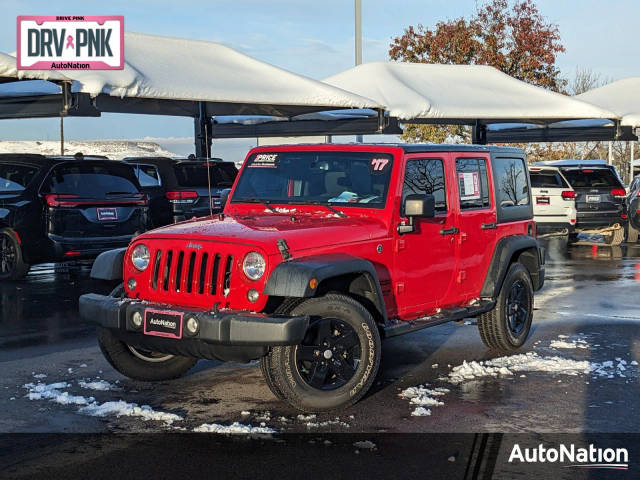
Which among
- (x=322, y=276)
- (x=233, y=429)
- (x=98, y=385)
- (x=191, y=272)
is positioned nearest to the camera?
(x=233, y=429)

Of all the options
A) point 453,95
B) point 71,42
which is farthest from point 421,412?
point 453,95

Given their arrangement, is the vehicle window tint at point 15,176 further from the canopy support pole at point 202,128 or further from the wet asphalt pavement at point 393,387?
the canopy support pole at point 202,128

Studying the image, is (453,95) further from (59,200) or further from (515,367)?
(515,367)

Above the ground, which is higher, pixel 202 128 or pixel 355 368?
pixel 202 128

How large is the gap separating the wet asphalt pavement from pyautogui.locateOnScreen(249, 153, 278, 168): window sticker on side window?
1660 millimetres

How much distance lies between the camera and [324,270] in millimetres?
5867

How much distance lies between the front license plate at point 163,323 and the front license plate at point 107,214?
7.46 meters

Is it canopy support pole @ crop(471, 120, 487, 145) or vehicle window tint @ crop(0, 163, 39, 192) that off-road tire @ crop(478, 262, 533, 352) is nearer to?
vehicle window tint @ crop(0, 163, 39, 192)

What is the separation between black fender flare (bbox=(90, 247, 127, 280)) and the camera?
6.71 meters

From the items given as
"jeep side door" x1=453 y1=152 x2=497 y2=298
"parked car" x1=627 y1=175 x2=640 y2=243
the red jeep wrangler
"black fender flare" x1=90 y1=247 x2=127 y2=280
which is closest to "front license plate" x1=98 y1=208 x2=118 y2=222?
the red jeep wrangler

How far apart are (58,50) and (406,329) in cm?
1181

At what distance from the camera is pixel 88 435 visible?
548 cm

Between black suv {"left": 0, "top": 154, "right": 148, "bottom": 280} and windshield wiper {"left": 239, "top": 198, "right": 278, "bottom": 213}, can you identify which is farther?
black suv {"left": 0, "top": 154, "right": 148, "bottom": 280}

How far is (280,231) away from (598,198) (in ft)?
47.3
